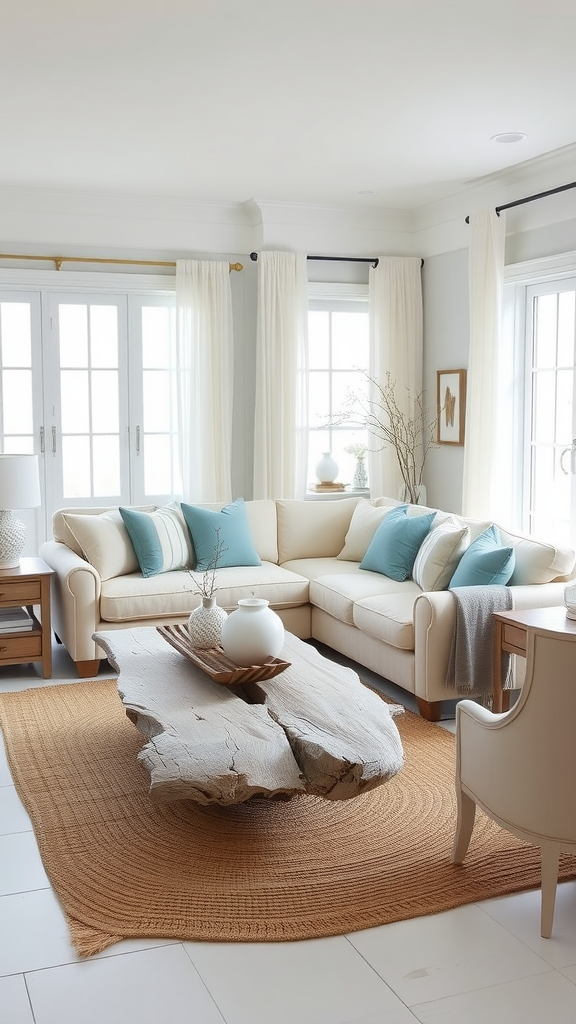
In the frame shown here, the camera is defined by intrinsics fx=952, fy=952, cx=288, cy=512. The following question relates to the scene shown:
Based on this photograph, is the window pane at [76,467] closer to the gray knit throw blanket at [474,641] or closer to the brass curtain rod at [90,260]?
the brass curtain rod at [90,260]

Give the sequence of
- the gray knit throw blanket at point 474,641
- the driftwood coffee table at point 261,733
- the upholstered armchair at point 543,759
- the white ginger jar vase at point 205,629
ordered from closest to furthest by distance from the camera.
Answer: the upholstered armchair at point 543,759
the driftwood coffee table at point 261,733
the white ginger jar vase at point 205,629
the gray knit throw blanket at point 474,641

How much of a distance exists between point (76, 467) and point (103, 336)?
924 mm

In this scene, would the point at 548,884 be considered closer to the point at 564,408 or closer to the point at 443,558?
the point at 443,558

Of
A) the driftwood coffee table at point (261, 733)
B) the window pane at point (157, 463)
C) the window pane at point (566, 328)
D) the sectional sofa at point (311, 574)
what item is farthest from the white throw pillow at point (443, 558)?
the window pane at point (157, 463)

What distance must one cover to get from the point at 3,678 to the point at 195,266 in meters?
3.12

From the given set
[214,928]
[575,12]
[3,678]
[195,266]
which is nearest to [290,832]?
[214,928]

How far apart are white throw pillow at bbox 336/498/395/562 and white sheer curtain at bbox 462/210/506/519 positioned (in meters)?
0.60

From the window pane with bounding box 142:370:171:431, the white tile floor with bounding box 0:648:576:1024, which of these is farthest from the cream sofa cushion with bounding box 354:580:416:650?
the window pane with bounding box 142:370:171:431

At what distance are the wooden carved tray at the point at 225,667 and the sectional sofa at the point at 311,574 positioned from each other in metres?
0.94

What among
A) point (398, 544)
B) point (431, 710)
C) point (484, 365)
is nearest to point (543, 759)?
point (431, 710)

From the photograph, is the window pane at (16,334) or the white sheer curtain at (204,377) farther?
the white sheer curtain at (204,377)

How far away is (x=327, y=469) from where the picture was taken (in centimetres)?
698

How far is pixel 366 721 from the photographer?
3148 millimetres

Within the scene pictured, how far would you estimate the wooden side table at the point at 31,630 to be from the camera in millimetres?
5000
